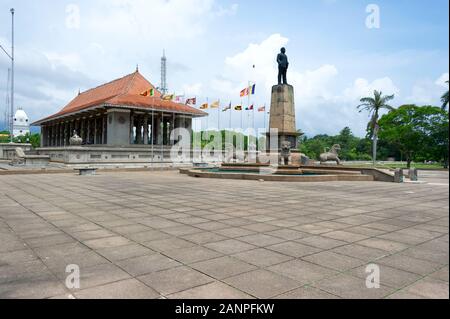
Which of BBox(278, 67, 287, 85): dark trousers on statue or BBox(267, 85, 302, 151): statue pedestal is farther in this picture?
BBox(278, 67, 287, 85): dark trousers on statue

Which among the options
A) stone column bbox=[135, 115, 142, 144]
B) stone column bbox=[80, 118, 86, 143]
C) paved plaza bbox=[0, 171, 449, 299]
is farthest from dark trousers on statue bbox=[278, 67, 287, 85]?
stone column bbox=[80, 118, 86, 143]

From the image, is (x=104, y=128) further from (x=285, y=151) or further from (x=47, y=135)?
(x=285, y=151)

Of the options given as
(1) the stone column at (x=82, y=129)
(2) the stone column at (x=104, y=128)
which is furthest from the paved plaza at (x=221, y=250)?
(1) the stone column at (x=82, y=129)

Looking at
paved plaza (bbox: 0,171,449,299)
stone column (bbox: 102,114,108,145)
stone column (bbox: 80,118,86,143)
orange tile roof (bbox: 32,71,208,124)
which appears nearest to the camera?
paved plaza (bbox: 0,171,449,299)

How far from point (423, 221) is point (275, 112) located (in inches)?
667

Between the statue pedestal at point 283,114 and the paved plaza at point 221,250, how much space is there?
14565 millimetres

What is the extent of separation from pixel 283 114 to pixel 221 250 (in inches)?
753

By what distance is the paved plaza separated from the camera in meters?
3.44

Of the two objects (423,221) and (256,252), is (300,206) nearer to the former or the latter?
(423,221)

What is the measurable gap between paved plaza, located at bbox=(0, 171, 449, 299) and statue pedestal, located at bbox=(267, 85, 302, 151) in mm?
14565

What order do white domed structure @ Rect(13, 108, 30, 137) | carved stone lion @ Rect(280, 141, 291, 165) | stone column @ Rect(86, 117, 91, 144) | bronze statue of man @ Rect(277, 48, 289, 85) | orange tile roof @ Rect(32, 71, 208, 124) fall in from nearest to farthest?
carved stone lion @ Rect(280, 141, 291, 165) → bronze statue of man @ Rect(277, 48, 289, 85) → orange tile roof @ Rect(32, 71, 208, 124) → stone column @ Rect(86, 117, 91, 144) → white domed structure @ Rect(13, 108, 30, 137)

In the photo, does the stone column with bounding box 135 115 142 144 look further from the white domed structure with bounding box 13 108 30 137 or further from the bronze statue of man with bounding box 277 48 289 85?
the white domed structure with bounding box 13 108 30 137

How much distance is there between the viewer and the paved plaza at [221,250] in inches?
135
